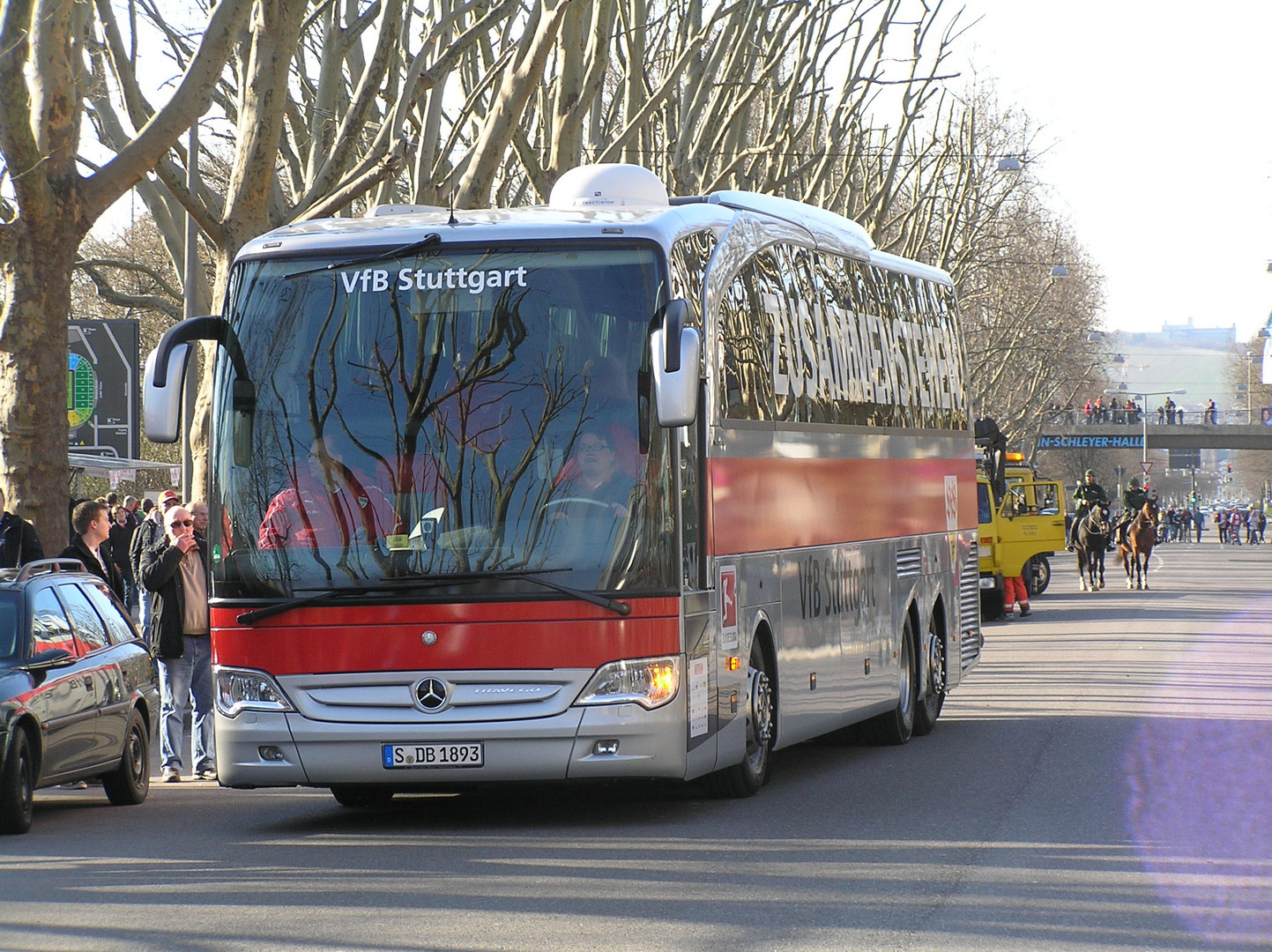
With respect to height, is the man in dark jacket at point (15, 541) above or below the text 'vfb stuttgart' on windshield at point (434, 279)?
below

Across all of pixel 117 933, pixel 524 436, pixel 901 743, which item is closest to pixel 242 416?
pixel 524 436

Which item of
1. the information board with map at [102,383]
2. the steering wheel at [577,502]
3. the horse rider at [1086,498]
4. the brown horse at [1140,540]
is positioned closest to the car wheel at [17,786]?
the steering wheel at [577,502]

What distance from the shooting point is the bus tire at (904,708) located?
14.8 meters

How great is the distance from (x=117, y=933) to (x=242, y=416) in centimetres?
336

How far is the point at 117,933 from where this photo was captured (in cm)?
754

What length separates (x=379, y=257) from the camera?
10.4 m

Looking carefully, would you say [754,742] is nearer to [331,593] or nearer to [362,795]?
[362,795]

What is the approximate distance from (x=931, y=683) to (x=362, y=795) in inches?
228

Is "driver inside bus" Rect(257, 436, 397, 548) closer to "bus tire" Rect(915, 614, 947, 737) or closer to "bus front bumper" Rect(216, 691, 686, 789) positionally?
"bus front bumper" Rect(216, 691, 686, 789)

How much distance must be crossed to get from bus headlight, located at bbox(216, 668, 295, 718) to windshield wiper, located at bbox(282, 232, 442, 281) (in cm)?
198

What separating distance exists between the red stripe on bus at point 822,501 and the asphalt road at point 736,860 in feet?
4.82

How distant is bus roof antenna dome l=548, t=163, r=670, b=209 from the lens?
39.5 feet

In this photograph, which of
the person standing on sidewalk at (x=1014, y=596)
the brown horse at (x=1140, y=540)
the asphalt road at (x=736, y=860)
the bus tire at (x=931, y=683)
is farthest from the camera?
the brown horse at (x=1140, y=540)

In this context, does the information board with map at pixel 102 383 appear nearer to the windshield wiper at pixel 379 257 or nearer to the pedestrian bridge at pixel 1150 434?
the windshield wiper at pixel 379 257
